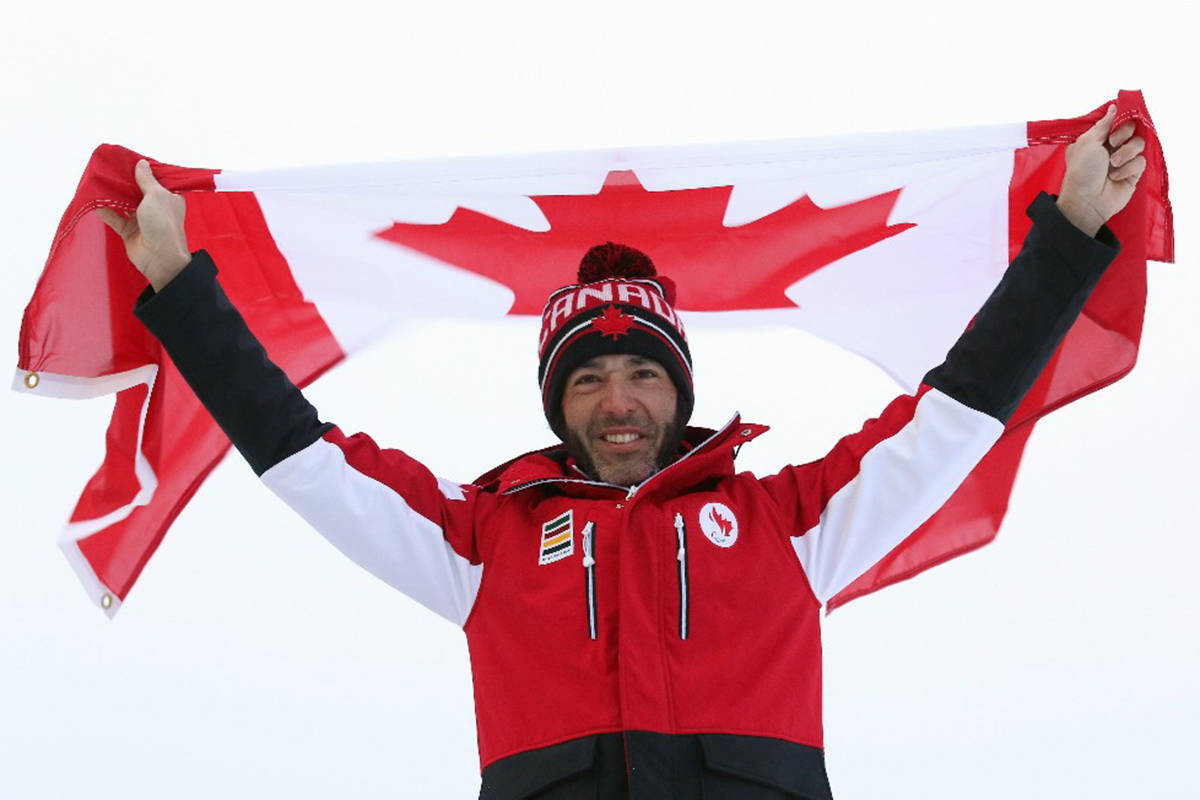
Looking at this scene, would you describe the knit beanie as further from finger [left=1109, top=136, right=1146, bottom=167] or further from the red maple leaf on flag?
finger [left=1109, top=136, right=1146, bottom=167]

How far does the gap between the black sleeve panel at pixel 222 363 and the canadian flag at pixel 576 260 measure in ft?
0.63

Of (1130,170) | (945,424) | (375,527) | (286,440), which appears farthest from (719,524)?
(1130,170)

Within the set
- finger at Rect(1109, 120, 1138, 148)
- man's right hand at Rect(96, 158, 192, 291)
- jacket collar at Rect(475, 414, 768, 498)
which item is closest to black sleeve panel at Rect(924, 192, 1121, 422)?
finger at Rect(1109, 120, 1138, 148)

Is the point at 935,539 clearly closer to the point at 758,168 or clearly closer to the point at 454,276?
the point at 758,168

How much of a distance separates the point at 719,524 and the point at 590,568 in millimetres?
175

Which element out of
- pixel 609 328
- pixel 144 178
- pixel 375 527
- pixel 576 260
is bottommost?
pixel 375 527

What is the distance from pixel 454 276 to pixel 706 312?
402 millimetres

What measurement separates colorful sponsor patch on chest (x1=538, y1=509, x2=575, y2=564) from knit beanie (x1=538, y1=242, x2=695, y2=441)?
0.60 feet

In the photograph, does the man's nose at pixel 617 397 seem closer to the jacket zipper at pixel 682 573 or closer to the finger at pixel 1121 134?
the jacket zipper at pixel 682 573

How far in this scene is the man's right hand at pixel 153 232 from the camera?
183 cm

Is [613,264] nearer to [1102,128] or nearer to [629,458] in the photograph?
[629,458]

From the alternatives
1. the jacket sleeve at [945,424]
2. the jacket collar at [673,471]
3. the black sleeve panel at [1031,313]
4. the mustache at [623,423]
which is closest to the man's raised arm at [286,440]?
the jacket collar at [673,471]

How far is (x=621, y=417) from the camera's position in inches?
77.6

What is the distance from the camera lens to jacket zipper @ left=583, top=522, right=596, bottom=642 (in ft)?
5.89
